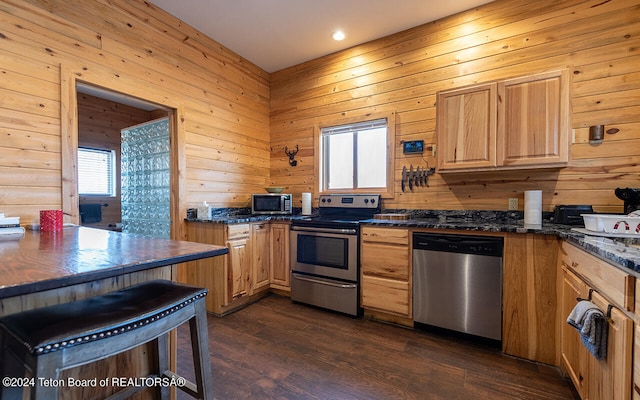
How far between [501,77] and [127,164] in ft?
14.2

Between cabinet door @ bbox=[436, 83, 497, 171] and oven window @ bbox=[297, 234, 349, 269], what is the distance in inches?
48.5

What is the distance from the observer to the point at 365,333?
243 cm

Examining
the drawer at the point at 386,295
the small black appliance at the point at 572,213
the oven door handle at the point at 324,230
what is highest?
the small black appliance at the point at 572,213

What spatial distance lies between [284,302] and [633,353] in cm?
272

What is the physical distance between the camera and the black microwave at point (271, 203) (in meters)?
3.51

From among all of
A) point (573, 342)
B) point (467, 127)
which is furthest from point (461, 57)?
point (573, 342)

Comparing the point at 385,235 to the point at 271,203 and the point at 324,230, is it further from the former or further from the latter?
the point at 271,203

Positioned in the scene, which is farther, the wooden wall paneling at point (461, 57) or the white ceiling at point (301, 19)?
the white ceiling at point (301, 19)

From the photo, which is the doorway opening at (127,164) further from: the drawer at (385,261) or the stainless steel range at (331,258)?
the drawer at (385,261)

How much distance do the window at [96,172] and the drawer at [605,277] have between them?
6.15m

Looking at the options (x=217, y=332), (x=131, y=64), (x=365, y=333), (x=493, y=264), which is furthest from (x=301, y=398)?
(x=131, y=64)

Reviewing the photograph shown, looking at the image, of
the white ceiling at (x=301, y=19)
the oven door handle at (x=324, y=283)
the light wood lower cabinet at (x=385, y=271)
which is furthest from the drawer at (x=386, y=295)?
the white ceiling at (x=301, y=19)

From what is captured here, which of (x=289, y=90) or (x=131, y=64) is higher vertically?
(x=289, y=90)

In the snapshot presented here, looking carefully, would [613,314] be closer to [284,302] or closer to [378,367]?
[378,367]
